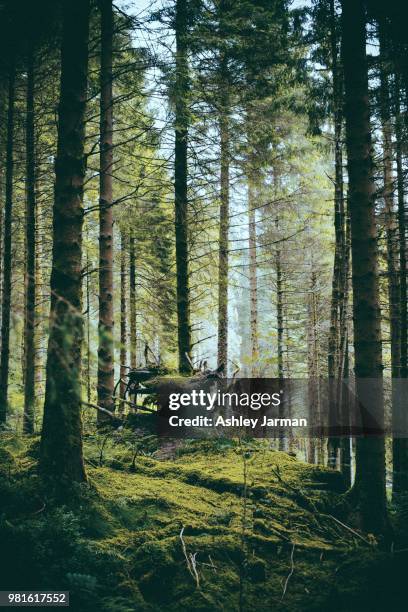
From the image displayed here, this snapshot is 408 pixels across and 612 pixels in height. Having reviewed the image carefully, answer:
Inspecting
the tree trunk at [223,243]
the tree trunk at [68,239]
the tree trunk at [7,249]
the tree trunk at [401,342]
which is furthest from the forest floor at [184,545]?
the tree trunk at [223,243]

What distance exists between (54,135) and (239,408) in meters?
8.44

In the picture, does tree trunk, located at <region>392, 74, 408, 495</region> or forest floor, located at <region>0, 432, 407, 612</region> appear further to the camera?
tree trunk, located at <region>392, 74, 408, 495</region>

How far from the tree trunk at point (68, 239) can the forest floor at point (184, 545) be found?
0.38m

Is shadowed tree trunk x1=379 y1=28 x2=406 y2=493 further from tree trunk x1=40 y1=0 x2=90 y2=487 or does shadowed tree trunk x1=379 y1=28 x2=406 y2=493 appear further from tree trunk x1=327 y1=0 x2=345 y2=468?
tree trunk x1=40 y1=0 x2=90 y2=487

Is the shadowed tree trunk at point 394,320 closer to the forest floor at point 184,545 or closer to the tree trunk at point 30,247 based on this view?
the forest floor at point 184,545

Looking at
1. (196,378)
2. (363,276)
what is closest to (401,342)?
(196,378)

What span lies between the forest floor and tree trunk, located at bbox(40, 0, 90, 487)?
38cm

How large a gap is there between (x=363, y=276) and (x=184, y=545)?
3.91 meters

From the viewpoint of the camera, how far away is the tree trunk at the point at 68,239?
4.69 meters

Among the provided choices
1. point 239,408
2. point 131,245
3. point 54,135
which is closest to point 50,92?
point 54,135

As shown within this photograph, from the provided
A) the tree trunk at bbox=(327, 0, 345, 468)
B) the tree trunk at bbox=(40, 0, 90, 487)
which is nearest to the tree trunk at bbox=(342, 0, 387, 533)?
the tree trunk at bbox=(327, 0, 345, 468)

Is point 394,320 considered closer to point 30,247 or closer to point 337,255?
point 337,255

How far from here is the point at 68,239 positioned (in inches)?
193

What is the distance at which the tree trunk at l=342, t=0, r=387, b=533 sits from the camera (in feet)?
18.6
